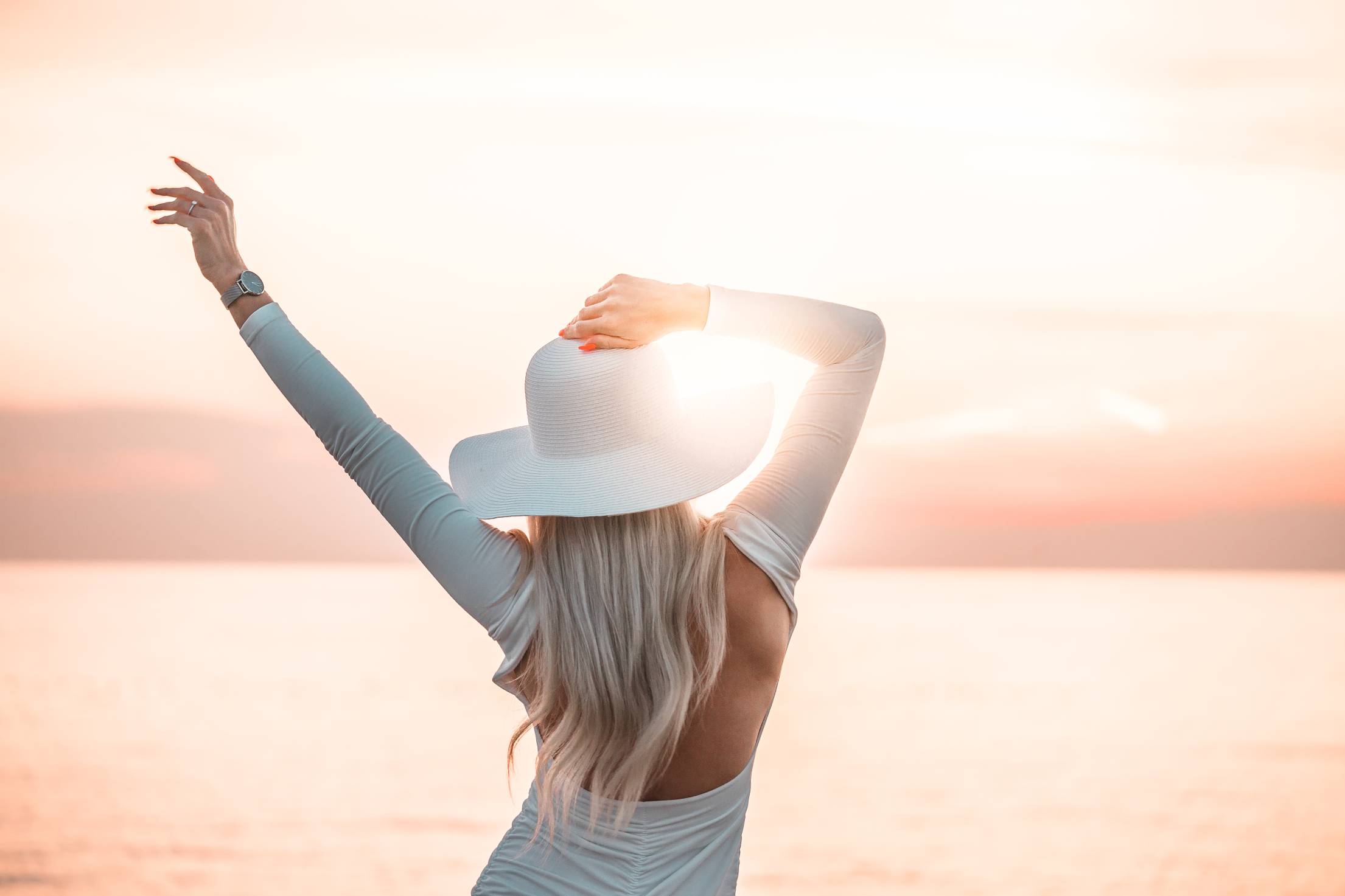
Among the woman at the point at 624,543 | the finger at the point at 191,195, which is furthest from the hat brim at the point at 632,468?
the finger at the point at 191,195

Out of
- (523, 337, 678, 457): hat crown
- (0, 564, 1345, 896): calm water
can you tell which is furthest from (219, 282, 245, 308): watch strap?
(0, 564, 1345, 896): calm water

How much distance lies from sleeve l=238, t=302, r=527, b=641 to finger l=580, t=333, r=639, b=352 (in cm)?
25

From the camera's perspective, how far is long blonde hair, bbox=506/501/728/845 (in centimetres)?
135

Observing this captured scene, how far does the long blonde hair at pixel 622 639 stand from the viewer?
4.42 ft

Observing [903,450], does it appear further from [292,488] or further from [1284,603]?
[292,488]

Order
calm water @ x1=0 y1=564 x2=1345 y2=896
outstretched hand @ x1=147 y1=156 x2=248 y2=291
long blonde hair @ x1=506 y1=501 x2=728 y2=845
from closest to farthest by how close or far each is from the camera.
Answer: long blonde hair @ x1=506 y1=501 x2=728 y2=845, outstretched hand @ x1=147 y1=156 x2=248 y2=291, calm water @ x1=0 y1=564 x2=1345 y2=896

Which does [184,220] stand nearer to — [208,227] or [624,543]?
[208,227]

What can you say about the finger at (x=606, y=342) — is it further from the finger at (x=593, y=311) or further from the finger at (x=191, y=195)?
the finger at (x=191, y=195)

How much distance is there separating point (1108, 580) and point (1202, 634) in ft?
133

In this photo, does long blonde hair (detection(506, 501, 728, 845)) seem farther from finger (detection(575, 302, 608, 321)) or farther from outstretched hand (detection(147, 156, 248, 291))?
outstretched hand (detection(147, 156, 248, 291))

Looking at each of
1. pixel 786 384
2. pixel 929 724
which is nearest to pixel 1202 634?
pixel 929 724

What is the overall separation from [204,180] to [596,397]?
24.8 inches

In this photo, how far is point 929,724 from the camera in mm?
11797

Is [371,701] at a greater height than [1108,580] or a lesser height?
greater
